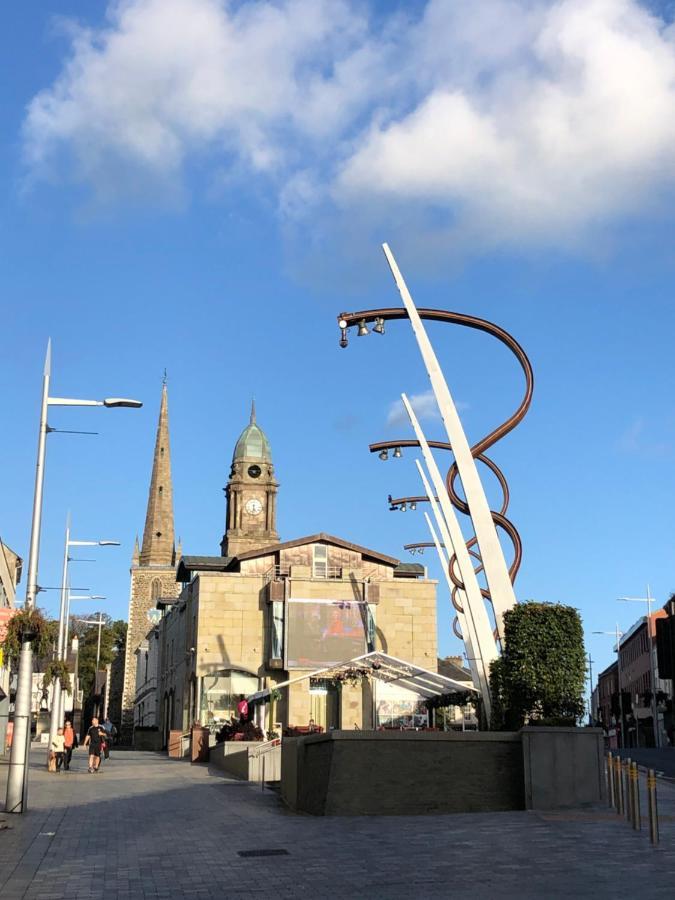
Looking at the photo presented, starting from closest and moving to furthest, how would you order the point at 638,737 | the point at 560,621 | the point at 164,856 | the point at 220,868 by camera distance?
1. the point at 220,868
2. the point at 164,856
3. the point at 560,621
4. the point at 638,737

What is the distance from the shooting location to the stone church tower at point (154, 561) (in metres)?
120

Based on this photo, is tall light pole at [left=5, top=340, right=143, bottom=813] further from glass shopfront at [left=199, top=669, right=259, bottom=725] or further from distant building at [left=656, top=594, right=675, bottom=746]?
distant building at [left=656, top=594, right=675, bottom=746]

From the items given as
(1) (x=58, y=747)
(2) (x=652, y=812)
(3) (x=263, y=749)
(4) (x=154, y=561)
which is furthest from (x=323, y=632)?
(4) (x=154, y=561)

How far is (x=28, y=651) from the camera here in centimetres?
1919

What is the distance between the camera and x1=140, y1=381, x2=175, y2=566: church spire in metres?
141

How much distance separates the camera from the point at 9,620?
1906 cm

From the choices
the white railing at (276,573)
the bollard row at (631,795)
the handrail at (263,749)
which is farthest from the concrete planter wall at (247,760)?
the white railing at (276,573)

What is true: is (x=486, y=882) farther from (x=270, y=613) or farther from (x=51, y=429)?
(x=270, y=613)

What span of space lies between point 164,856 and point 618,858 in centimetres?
536

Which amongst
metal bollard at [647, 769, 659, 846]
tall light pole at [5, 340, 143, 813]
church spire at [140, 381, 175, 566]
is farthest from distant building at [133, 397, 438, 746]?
church spire at [140, 381, 175, 566]

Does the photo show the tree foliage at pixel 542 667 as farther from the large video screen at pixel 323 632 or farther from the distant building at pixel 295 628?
the large video screen at pixel 323 632

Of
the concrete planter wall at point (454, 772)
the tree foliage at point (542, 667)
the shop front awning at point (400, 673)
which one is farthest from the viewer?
the shop front awning at point (400, 673)

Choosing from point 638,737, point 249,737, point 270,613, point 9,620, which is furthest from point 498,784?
point 638,737

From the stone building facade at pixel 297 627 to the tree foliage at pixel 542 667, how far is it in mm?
33443
